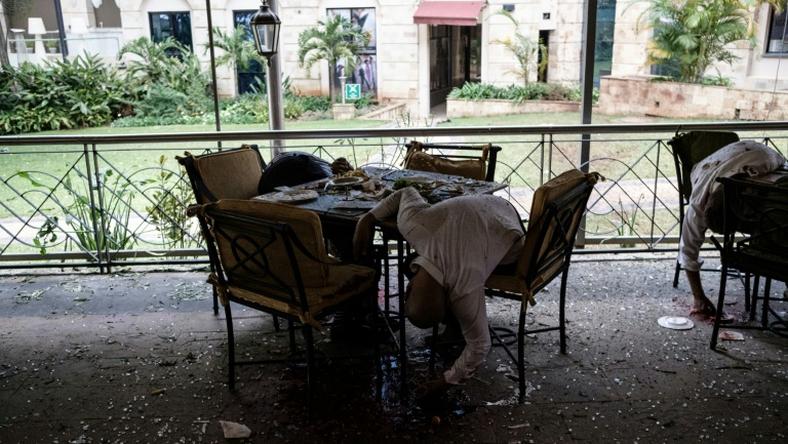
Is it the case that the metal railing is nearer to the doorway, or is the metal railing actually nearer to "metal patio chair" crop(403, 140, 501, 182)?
"metal patio chair" crop(403, 140, 501, 182)

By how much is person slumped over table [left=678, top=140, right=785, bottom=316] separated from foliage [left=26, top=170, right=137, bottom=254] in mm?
3585

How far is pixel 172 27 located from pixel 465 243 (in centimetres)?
570

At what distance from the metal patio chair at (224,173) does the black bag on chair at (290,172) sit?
10cm

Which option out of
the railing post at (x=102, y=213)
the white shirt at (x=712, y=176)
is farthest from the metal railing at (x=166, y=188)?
the white shirt at (x=712, y=176)

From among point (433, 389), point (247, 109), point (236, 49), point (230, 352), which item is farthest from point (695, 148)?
point (236, 49)

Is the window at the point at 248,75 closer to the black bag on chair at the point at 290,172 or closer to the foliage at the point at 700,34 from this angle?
the black bag on chair at the point at 290,172

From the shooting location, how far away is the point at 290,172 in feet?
11.5

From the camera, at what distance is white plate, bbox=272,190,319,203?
287 centimetres

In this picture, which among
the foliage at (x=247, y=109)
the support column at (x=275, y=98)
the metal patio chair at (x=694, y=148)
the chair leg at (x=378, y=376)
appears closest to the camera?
the chair leg at (x=378, y=376)

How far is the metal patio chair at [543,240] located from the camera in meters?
2.39

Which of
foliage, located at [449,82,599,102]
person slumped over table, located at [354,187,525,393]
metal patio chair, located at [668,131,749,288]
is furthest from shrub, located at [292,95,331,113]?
person slumped over table, located at [354,187,525,393]

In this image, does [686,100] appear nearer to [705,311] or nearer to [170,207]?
[705,311]

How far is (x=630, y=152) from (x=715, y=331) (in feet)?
9.09

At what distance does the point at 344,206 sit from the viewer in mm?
2744
